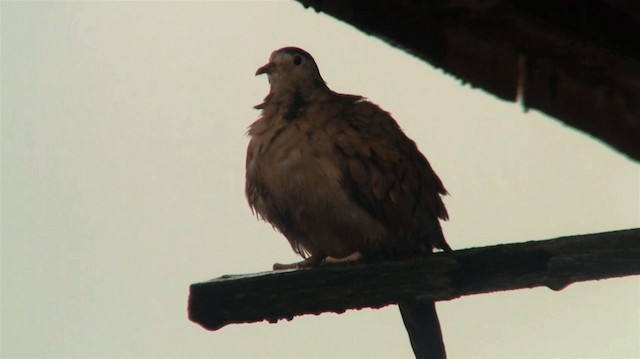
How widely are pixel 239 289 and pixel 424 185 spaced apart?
1569 mm

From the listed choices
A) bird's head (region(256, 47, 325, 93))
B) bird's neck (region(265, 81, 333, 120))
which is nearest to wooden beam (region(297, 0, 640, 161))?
bird's neck (region(265, 81, 333, 120))

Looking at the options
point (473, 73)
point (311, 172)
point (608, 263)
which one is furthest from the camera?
point (311, 172)

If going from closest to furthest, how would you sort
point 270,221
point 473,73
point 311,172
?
point 473,73, point 311,172, point 270,221

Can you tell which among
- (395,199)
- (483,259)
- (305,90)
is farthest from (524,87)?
(305,90)

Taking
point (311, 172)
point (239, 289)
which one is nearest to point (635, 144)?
point (311, 172)

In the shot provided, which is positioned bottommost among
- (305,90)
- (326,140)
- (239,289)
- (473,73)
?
(239,289)

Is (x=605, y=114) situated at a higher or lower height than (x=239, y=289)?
higher

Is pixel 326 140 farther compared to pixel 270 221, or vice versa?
pixel 270 221

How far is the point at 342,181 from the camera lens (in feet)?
11.2

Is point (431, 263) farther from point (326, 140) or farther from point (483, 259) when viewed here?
point (326, 140)

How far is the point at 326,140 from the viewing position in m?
3.47

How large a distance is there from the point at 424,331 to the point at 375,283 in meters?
1.13

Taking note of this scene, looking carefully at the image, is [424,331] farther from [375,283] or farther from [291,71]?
[291,71]

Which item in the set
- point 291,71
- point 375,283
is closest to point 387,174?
point 291,71
